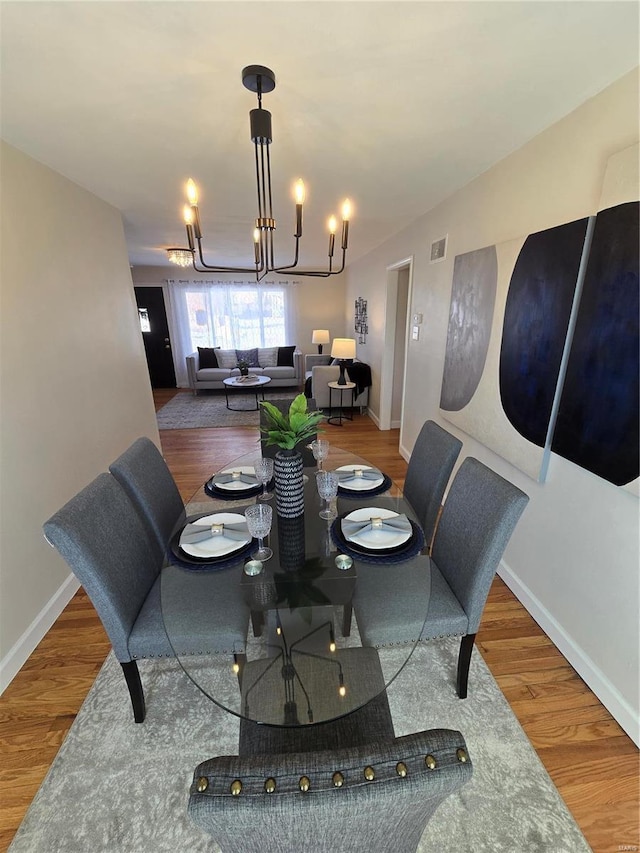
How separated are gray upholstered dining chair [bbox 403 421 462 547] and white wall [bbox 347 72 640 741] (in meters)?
0.50

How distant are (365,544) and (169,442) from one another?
12.0 feet

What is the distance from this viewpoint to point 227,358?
23.4ft

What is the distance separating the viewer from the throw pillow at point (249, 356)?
7176 millimetres

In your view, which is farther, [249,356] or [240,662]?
[249,356]

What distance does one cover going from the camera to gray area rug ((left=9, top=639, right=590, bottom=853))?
112 cm

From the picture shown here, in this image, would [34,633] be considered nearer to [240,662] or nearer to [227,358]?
[240,662]

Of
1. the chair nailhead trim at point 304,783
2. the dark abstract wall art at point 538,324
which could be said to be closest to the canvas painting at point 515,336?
the dark abstract wall art at point 538,324

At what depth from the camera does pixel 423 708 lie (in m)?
1.47

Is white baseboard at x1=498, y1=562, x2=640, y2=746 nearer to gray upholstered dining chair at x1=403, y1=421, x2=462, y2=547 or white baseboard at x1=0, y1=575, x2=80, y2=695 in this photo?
gray upholstered dining chair at x1=403, y1=421, x2=462, y2=547

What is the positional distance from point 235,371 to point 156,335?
73.4 inches

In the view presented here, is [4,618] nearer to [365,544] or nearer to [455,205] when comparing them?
[365,544]

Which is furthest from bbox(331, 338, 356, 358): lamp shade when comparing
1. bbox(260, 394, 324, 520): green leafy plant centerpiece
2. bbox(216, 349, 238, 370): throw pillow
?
bbox(260, 394, 324, 520): green leafy plant centerpiece

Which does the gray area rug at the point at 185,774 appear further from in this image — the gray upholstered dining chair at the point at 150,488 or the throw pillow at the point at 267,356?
the throw pillow at the point at 267,356

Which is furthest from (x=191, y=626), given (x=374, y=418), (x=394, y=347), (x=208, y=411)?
(x=208, y=411)
